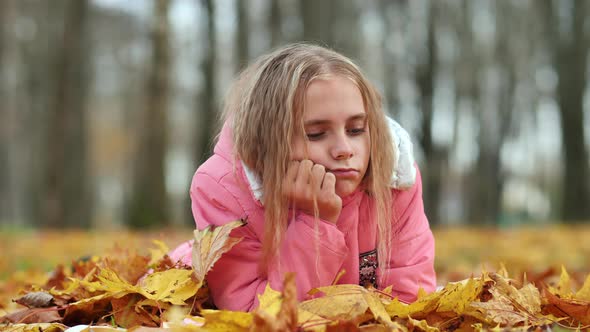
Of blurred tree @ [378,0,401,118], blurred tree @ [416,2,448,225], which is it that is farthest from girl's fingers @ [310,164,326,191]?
blurred tree @ [378,0,401,118]

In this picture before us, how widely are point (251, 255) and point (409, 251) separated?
1.86 feet

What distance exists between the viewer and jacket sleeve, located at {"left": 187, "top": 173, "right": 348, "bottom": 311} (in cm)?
191

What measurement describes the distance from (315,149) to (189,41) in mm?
15933

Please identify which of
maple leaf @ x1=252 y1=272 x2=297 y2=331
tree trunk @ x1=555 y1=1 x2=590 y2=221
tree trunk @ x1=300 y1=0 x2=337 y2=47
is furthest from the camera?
tree trunk @ x1=300 y1=0 x2=337 y2=47

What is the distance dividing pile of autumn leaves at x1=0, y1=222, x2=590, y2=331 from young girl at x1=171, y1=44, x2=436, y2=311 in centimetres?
13

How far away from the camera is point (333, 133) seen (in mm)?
1927

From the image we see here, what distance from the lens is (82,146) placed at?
12.0 meters

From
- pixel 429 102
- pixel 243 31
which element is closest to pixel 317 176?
pixel 429 102

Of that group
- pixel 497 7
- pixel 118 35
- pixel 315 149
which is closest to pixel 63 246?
pixel 315 149

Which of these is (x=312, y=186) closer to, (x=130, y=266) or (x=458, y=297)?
(x=458, y=297)

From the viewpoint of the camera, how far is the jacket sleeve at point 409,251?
2.17 m

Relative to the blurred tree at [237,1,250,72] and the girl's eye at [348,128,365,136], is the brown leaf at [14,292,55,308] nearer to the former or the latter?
the girl's eye at [348,128,365,136]

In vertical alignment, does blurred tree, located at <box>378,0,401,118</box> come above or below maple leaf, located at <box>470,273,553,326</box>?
above

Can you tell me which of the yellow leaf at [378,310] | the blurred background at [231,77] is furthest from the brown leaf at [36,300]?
the blurred background at [231,77]
